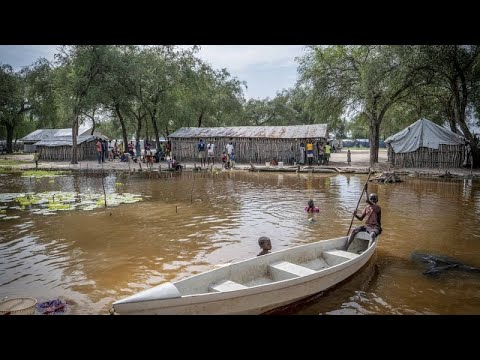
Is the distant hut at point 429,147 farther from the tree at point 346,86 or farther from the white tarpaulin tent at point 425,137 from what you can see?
the tree at point 346,86

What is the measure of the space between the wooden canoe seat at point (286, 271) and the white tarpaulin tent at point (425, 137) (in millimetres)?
21115

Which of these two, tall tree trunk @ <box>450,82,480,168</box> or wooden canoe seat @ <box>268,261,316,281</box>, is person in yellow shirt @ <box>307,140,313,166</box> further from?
wooden canoe seat @ <box>268,261,316,281</box>

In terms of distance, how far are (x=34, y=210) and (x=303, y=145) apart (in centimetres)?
1966

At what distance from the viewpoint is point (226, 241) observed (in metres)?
9.40

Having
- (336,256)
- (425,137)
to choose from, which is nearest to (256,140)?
(425,137)

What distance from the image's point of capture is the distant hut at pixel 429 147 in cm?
2388

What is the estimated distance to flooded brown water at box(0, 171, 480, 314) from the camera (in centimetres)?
638

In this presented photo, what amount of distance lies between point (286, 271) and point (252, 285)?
64 centimetres

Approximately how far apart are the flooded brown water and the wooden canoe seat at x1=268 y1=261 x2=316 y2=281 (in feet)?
1.62

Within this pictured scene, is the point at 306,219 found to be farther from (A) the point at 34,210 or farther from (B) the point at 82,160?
(B) the point at 82,160

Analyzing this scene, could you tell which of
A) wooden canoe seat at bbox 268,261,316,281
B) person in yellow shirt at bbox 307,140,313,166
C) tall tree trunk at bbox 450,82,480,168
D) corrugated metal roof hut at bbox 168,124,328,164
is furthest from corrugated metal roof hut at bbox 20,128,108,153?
wooden canoe seat at bbox 268,261,316,281

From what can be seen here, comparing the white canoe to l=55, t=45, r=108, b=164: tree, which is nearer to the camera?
the white canoe
